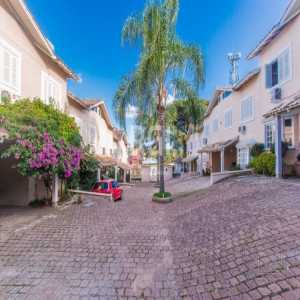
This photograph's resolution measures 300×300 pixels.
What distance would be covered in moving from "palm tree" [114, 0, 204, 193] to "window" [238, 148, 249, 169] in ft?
26.1

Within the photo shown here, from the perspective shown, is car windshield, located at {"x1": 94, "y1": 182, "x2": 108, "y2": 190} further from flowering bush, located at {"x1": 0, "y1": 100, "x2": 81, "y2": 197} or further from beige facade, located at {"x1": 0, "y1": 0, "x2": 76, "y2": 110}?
beige facade, located at {"x1": 0, "y1": 0, "x2": 76, "y2": 110}

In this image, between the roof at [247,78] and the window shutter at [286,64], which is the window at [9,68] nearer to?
the window shutter at [286,64]

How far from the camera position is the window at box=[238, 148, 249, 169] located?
17022mm

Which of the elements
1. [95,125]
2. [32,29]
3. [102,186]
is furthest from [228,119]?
[32,29]

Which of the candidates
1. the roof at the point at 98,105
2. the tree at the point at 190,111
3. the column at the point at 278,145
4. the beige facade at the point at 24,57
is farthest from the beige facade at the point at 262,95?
the beige facade at the point at 24,57

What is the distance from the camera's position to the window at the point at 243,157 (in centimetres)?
1702

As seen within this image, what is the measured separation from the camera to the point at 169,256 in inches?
199

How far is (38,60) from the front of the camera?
11.5 m

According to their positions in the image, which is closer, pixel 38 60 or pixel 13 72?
pixel 13 72

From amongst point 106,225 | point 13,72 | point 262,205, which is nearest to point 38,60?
point 13,72

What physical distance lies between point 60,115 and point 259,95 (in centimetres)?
1390

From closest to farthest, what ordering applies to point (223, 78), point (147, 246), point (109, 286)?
point (109, 286) < point (147, 246) < point (223, 78)

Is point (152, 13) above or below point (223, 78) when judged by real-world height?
below

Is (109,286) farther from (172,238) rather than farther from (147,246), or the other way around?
(172,238)
